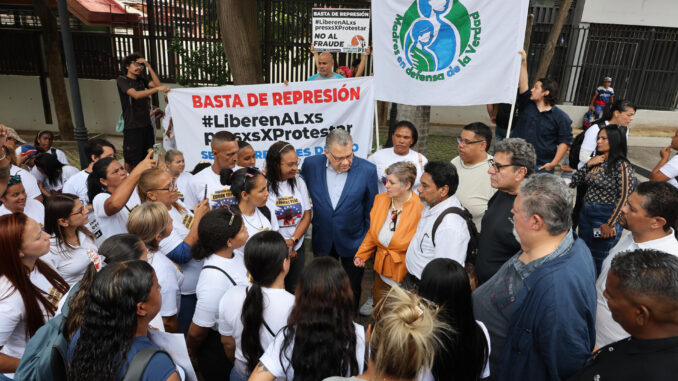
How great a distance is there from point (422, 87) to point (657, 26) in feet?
38.3

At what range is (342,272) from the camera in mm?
2059

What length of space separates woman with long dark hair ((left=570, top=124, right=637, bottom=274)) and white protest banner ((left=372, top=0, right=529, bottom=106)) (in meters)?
1.01

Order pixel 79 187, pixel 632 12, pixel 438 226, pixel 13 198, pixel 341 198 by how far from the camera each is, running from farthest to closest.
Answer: pixel 632 12 → pixel 341 198 → pixel 79 187 → pixel 13 198 → pixel 438 226

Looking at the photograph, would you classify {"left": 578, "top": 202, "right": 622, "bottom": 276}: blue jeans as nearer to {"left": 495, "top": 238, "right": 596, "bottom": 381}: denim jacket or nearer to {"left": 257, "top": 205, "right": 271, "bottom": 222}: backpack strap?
{"left": 495, "top": 238, "right": 596, "bottom": 381}: denim jacket

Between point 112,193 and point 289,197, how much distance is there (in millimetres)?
1401

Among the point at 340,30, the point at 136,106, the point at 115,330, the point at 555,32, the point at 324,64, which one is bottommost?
the point at 115,330

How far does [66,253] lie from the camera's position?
2.80 meters

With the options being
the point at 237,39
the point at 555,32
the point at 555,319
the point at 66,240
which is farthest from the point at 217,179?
the point at 555,32

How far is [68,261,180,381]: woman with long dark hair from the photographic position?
1732 millimetres

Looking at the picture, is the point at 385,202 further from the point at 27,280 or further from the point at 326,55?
the point at 326,55

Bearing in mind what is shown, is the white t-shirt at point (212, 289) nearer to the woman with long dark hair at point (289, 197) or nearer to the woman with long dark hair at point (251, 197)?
the woman with long dark hair at point (251, 197)

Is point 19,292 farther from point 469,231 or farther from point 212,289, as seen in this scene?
point 469,231

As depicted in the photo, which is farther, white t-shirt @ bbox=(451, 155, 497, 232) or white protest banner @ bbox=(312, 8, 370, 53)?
white protest banner @ bbox=(312, 8, 370, 53)

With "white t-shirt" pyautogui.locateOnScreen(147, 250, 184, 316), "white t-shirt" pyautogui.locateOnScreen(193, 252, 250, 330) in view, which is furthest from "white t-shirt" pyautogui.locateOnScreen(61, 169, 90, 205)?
"white t-shirt" pyautogui.locateOnScreen(193, 252, 250, 330)
